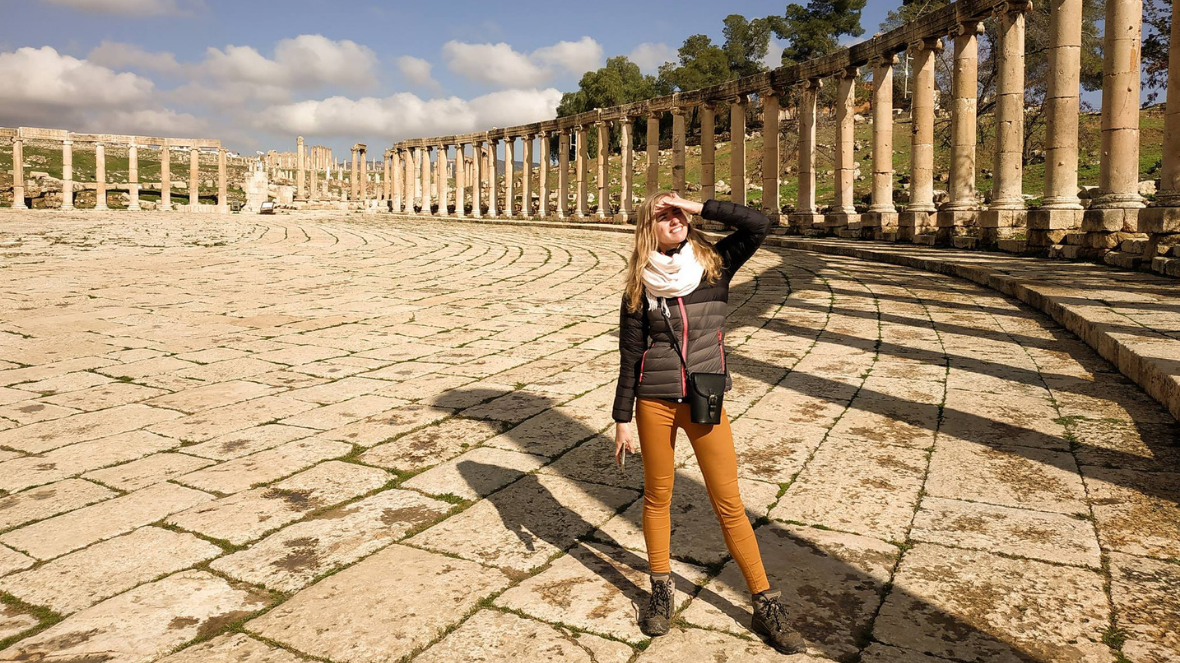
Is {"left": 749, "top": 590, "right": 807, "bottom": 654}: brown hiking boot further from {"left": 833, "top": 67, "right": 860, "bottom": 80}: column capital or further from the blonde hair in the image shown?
{"left": 833, "top": 67, "right": 860, "bottom": 80}: column capital

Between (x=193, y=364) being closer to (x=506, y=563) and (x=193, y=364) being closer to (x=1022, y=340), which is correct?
(x=506, y=563)

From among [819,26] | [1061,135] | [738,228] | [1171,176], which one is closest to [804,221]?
[1061,135]

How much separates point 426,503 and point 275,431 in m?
1.65

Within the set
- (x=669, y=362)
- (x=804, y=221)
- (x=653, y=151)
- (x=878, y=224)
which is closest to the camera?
(x=669, y=362)

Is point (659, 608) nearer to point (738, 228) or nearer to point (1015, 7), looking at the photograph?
point (738, 228)

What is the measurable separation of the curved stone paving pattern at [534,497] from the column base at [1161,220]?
138 inches

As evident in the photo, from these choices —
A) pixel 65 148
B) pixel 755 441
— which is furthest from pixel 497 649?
pixel 65 148

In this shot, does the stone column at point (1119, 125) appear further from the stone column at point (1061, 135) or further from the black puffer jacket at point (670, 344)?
the black puffer jacket at point (670, 344)

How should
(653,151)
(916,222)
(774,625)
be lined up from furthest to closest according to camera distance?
(653,151) → (916,222) → (774,625)

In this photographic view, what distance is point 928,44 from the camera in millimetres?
17031

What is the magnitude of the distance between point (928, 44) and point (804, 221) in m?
5.81

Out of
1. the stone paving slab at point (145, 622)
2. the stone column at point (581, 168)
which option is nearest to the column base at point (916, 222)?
the stone column at point (581, 168)

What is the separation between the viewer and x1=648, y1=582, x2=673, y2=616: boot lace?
280 centimetres

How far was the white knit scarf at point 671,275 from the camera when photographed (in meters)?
2.90
